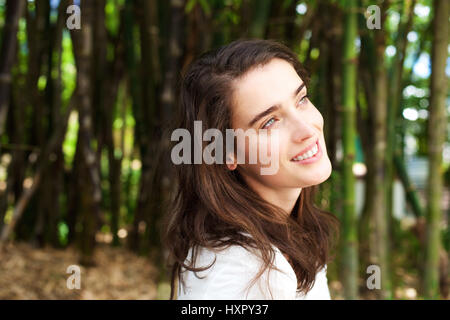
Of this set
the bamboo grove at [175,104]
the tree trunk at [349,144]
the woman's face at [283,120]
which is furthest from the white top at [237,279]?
the tree trunk at [349,144]

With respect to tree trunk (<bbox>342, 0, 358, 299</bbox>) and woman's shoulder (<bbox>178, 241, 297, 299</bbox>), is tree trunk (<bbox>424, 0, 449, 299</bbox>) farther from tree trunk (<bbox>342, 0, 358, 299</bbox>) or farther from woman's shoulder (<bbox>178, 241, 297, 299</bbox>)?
woman's shoulder (<bbox>178, 241, 297, 299</bbox>)

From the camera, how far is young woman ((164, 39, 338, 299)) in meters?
0.66

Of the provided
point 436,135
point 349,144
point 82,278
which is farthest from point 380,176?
point 82,278

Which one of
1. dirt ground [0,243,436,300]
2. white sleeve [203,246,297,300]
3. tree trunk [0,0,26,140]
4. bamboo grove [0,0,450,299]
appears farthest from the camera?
dirt ground [0,243,436,300]

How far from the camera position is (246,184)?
2.60ft

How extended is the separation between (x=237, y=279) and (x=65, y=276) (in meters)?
1.39

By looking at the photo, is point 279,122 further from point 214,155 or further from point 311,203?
point 311,203

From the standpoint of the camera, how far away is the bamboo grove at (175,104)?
1.42 m

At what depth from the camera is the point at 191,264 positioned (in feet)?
2.34

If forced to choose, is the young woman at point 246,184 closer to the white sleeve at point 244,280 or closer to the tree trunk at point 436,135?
the white sleeve at point 244,280

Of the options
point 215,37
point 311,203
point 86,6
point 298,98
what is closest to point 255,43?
point 298,98

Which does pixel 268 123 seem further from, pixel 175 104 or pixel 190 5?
pixel 190 5

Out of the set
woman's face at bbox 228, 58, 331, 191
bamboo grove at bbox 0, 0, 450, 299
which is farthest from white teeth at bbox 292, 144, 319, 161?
bamboo grove at bbox 0, 0, 450, 299

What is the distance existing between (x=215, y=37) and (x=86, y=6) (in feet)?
1.73
